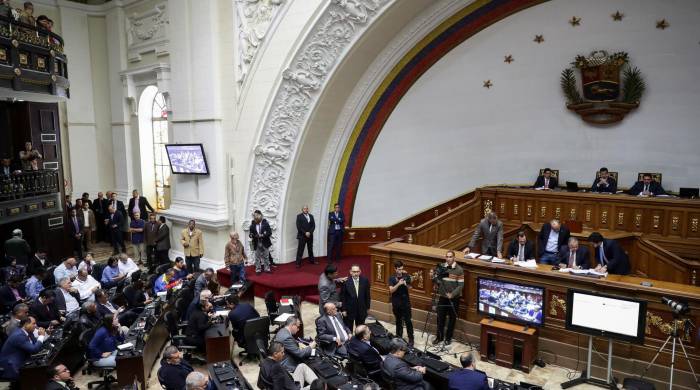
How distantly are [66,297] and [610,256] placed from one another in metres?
8.77

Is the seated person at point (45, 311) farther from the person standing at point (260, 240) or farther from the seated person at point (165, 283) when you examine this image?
the person standing at point (260, 240)

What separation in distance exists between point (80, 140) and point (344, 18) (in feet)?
33.1

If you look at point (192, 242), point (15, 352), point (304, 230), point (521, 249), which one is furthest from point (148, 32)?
point (521, 249)

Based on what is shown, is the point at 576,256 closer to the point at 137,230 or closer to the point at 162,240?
the point at 162,240

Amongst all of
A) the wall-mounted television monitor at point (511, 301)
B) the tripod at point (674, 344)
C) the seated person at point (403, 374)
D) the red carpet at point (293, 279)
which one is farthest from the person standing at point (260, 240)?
the tripod at point (674, 344)

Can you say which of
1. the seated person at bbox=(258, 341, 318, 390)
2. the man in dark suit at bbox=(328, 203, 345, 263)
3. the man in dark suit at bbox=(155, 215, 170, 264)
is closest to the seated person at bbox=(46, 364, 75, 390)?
the seated person at bbox=(258, 341, 318, 390)

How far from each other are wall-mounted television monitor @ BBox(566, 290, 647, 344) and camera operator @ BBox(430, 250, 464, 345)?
1.59 meters

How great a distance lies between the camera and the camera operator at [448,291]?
7441 millimetres

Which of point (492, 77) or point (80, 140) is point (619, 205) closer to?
point (492, 77)

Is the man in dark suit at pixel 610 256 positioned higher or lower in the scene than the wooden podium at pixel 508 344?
higher

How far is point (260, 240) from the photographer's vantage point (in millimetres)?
11156

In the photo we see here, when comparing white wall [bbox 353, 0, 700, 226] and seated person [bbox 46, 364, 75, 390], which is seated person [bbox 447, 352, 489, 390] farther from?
white wall [bbox 353, 0, 700, 226]

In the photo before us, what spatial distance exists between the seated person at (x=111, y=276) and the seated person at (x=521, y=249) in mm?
7259

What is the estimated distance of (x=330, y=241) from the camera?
11.8 meters
